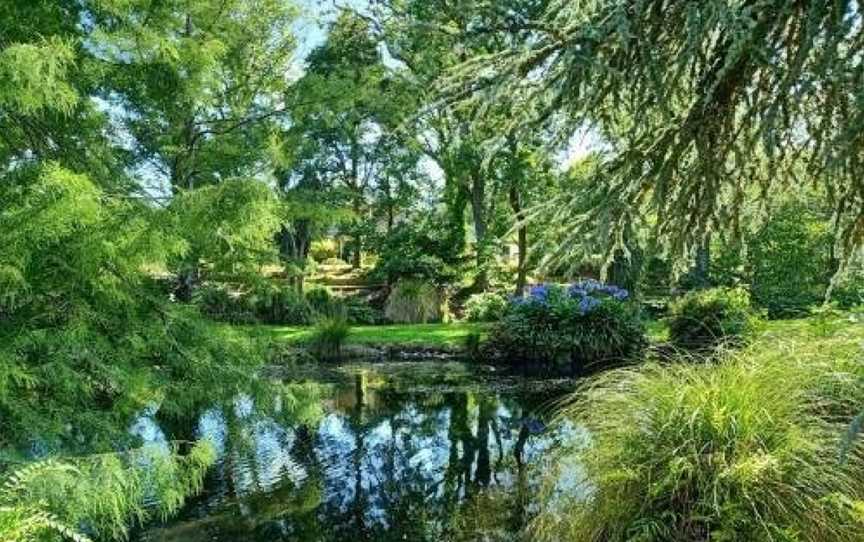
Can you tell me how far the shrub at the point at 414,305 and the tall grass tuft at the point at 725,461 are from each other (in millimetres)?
14095

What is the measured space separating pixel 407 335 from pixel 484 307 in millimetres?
3499

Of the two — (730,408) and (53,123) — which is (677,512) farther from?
(53,123)

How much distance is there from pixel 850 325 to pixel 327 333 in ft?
30.9

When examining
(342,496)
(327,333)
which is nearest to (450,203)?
(327,333)

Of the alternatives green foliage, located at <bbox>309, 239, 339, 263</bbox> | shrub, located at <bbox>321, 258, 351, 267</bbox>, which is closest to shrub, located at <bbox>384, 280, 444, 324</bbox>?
shrub, located at <bbox>321, 258, 351, 267</bbox>

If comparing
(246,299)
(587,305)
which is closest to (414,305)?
(587,305)

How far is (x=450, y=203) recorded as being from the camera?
68.9 feet

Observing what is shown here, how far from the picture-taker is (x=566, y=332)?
12023mm

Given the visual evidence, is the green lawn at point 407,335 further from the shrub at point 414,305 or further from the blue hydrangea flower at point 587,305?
the shrub at point 414,305

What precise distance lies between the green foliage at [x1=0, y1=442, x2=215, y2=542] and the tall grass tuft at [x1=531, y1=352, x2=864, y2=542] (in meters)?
1.87

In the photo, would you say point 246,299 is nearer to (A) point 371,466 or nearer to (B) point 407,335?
(A) point 371,466

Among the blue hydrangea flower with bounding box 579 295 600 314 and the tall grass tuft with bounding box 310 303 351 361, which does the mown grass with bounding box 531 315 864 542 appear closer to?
the blue hydrangea flower with bounding box 579 295 600 314

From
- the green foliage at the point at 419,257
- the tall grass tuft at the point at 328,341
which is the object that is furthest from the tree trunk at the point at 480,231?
the tall grass tuft at the point at 328,341

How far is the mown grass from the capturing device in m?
3.18
